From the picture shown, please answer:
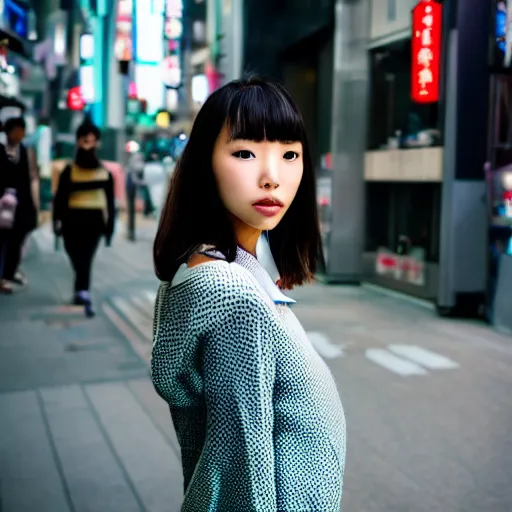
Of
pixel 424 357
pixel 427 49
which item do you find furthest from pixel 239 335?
pixel 427 49

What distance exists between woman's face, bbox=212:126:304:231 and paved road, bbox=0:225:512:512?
2.59m

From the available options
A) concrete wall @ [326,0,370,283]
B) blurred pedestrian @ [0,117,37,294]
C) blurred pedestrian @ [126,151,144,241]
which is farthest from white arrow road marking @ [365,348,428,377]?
blurred pedestrian @ [126,151,144,241]

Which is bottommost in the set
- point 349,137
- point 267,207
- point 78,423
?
point 78,423

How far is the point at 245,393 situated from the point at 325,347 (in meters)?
5.89

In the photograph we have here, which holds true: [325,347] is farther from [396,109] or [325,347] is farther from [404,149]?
[396,109]

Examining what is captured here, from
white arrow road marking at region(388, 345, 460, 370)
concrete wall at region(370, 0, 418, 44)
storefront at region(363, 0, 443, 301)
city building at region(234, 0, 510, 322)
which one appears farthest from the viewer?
concrete wall at region(370, 0, 418, 44)

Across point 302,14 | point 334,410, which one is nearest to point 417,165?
point 302,14

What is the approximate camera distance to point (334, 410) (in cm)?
149

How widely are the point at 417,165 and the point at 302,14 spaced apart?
14.5ft

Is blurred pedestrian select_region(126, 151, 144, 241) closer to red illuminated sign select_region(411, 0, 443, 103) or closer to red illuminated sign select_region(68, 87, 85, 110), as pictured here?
red illuminated sign select_region(411, 0, 443, 103)

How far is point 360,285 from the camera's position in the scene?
11547 mm

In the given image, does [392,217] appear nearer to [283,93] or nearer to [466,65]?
[466,65]

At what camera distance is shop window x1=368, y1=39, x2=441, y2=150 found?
9742 mm

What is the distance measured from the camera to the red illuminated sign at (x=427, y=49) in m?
8.80
